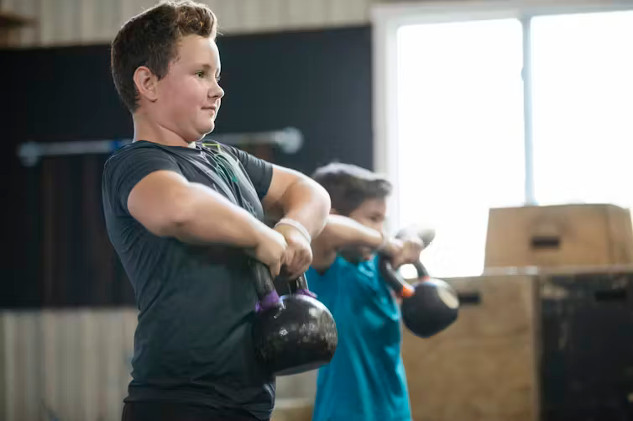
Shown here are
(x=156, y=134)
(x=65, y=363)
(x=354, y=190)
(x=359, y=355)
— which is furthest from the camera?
(x=65, y=363)

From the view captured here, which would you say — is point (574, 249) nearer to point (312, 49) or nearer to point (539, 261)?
point (539, 261)

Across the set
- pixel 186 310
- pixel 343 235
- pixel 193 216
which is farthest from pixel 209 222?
pixel 343 235

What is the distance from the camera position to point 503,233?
13.5ft

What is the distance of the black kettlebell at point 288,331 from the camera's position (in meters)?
1.34

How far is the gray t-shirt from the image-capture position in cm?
131

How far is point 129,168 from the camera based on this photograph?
133 centimetres

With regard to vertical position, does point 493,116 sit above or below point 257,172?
above

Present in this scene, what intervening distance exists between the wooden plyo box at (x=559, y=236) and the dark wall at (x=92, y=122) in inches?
48.9

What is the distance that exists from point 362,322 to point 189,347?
1033mm

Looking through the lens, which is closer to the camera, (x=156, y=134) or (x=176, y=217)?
(x=176, y=217)

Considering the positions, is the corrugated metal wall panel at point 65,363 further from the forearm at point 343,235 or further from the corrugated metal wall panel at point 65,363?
the forearm at point 343,235

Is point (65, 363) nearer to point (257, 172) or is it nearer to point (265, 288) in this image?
point (257, 172)

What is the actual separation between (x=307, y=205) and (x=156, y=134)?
0.90ft

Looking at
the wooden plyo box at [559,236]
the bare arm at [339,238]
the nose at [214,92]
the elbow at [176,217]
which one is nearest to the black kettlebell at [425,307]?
the bare arm at [339,238]
